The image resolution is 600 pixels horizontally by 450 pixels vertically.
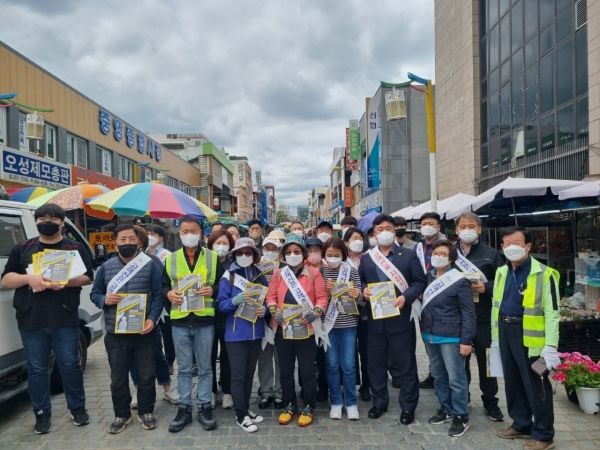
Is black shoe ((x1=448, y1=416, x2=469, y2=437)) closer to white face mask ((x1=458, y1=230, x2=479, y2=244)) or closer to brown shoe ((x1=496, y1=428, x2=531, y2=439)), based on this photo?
brown shoe ((x1=496, y1=428, x2=531, y2=439))

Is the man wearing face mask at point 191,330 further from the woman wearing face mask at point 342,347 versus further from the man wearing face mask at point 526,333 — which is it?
the man wearing face mask at point 526,333

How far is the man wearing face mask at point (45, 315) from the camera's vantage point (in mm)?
3859

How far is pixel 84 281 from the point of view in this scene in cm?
408

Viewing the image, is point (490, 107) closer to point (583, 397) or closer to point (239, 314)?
point (583, 397)

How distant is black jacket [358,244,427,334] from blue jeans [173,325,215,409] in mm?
1687

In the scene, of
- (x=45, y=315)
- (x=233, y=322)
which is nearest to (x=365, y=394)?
(x=233, y=322)

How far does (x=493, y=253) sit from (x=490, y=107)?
565 inches

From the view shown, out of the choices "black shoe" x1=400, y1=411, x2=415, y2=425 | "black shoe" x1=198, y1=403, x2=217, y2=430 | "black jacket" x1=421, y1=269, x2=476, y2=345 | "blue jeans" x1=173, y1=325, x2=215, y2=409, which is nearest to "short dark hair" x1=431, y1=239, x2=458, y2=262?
"black jacket" x1=421, y1=269, x2=476, y2=345

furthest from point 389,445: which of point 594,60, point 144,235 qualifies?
point 594,60

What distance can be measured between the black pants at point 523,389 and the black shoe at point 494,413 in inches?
9.1

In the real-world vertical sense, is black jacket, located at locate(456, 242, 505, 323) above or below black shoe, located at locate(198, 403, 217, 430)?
above

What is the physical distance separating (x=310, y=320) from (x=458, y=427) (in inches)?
67.2

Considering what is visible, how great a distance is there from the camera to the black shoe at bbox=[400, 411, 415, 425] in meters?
4.15

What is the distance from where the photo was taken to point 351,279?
14.4ft
